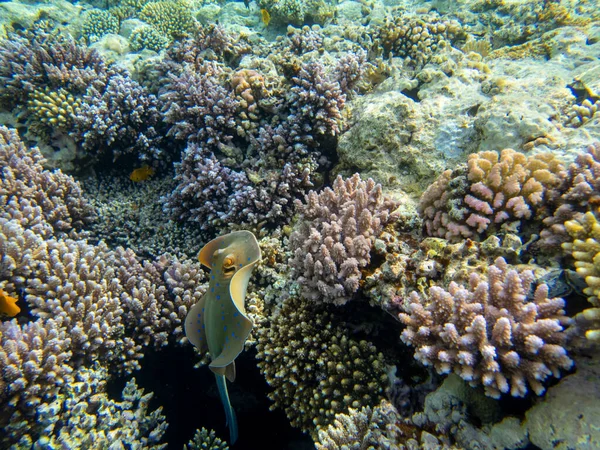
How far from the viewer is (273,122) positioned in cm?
487

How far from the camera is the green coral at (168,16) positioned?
888 centimetres

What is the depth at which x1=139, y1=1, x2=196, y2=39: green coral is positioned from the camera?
29.1ft

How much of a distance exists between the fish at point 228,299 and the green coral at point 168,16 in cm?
889

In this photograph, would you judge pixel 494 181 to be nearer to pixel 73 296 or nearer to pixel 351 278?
pixel 351 278

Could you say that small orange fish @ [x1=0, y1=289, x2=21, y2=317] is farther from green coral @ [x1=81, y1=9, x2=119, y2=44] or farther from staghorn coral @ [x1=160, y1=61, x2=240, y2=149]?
green coral @ [x1=81, y1=9, x2=119, y2=44]

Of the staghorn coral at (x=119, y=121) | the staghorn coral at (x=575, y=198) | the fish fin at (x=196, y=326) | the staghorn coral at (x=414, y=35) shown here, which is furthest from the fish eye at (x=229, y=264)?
the staghorn coral at (x=414, y=35)

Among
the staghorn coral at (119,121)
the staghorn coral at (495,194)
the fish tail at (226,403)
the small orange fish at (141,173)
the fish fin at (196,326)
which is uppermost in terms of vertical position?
the staghorn coral at (119,121)

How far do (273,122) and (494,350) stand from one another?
4.20 meters

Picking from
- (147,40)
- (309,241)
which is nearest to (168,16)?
(147,40)

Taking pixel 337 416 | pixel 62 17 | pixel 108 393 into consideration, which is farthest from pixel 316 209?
pixel 62 17

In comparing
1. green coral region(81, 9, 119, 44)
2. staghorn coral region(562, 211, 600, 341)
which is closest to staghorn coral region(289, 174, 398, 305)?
staghorn coral region(562, 211, 600, 341)

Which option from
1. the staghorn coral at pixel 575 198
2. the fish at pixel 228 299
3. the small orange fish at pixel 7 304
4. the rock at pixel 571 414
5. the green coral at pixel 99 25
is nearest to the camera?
the rock at pixel 571 414

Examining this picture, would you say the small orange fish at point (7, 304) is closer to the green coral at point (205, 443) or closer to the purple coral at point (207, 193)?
the purple coral at point (207, 193)

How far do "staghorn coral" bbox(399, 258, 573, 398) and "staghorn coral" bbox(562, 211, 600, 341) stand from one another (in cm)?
17
